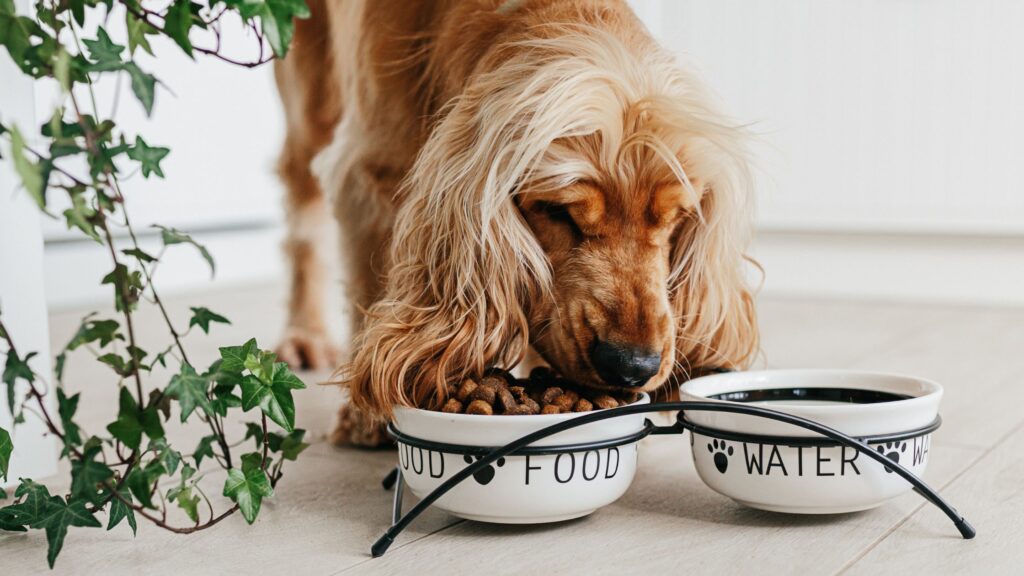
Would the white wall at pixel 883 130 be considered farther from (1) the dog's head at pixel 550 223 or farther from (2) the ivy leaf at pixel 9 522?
(2) the ivy leaf at pixel 9 522

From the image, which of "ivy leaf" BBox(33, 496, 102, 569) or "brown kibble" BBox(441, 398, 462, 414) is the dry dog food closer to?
"brown kibble" BBox(441, 398, 462, 414)

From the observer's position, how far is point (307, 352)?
236cm

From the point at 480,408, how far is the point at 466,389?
0.07 m

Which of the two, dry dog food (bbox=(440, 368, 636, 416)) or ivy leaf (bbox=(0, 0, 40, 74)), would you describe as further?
dry dog food (bbox=(440, 368, 636, 416))

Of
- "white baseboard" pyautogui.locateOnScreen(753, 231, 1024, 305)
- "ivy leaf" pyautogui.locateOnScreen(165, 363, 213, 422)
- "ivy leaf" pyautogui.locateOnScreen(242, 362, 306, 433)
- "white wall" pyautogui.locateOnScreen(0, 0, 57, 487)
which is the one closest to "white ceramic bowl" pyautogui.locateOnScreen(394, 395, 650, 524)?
"ivy leaf" pyautogui.locateOnScreen(242, 362, 306, 433)

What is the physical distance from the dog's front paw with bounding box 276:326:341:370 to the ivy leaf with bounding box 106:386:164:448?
1.24 meters

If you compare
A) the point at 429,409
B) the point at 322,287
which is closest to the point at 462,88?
the point at 429,409

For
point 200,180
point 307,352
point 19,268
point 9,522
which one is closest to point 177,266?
point 200,180

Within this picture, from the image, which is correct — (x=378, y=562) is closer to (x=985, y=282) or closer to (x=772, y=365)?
(x=772, y=365)

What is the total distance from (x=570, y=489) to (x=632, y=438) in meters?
0.09

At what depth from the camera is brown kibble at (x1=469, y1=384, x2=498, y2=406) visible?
3.99ft

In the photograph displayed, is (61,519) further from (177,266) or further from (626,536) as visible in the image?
(177,266)

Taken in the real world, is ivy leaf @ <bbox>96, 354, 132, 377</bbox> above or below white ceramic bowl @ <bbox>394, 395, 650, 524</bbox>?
above

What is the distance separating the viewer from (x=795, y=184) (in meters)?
3.35
